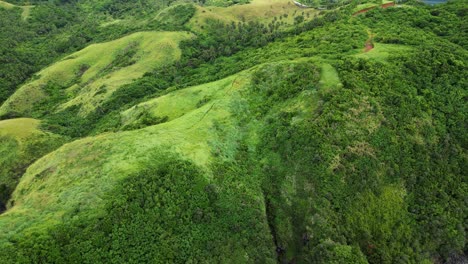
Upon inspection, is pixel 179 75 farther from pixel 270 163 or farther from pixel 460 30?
pixel 460 30


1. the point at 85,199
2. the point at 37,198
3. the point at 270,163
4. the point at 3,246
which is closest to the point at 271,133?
the point at 270,163

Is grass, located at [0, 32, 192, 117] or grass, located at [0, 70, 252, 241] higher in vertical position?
grass, located at [0, 70, 252, 241]

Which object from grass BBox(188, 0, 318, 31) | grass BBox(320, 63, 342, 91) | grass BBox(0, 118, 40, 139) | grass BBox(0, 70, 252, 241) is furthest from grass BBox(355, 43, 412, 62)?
grass BBox(188, 0, 318, 31)

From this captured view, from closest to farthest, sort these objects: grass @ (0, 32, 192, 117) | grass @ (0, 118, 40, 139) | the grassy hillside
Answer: the grassy hillside → grass @ (0, 118, 40, 139) → grass @ (0, 32, 192, 117)

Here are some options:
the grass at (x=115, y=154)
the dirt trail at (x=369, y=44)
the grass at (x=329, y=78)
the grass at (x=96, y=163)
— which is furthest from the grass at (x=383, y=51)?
the grass at (x=96, y=163)

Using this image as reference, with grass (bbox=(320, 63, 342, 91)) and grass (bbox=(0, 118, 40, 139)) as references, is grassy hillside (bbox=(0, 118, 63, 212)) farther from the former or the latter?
grass (bbox=(320, 63, 342, 91))
